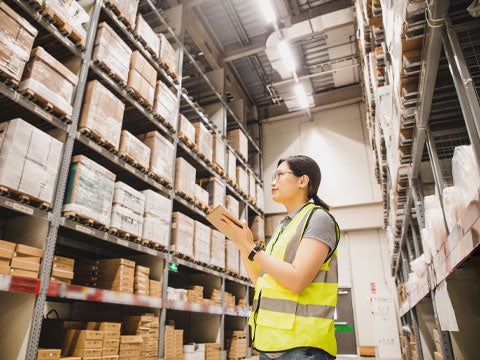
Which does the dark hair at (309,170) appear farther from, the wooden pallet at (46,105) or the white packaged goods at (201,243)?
the white packaged goods at (201,243)

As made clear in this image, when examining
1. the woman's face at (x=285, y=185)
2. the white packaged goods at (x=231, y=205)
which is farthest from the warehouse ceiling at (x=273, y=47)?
the woman's face at (x=285, y=185)

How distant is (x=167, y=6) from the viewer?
9703 mm

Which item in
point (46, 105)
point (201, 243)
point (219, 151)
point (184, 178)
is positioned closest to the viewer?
point (46, 105)

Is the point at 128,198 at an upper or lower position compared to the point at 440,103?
lower

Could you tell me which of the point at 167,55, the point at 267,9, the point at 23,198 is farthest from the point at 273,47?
the point at 23,198

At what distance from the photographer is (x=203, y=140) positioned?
807cm

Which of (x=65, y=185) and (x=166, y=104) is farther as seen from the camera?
(x=166, y=104)

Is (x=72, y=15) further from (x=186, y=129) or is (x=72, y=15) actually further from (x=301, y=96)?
(x=301, y=96)

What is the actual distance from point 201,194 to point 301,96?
566cm

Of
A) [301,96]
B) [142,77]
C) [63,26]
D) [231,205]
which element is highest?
[301,96]

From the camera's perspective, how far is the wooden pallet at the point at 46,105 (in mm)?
3875

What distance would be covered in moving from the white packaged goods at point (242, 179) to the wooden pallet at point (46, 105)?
20.1ft

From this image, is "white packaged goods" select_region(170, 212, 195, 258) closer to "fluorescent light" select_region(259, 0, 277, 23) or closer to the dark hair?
the dark hair

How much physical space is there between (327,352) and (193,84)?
31.6 ft
